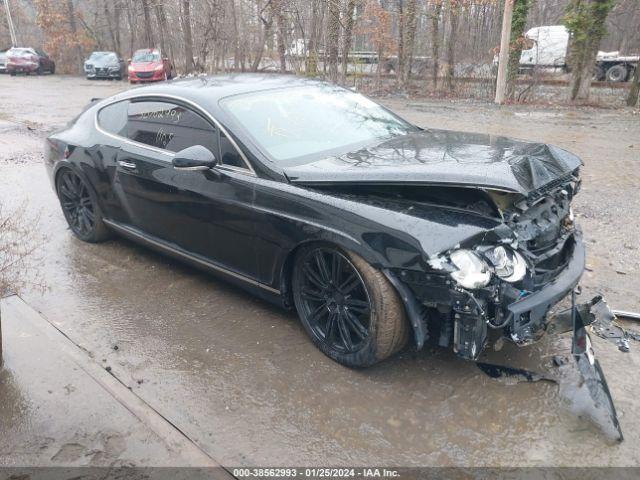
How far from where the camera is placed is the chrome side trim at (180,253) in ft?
12.2

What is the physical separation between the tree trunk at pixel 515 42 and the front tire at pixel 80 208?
589 inches

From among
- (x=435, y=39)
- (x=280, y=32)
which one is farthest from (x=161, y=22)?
(x=435, y=39)

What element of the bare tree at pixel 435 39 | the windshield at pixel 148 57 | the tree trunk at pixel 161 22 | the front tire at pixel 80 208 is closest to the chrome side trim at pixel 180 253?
the front tire at pixel 80 208

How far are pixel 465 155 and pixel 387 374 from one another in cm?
140

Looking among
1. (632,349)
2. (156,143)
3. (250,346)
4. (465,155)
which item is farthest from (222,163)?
(632,349)

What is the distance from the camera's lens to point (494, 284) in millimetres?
2746

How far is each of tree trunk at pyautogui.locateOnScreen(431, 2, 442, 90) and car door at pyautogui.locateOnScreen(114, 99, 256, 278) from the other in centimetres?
1659

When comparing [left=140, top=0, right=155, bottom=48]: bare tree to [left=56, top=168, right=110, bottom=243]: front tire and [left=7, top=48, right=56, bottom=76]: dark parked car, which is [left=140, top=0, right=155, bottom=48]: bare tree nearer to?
[left=7, top=48, right=56, bottom=76]: dark parked car

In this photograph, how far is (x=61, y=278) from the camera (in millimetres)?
4660

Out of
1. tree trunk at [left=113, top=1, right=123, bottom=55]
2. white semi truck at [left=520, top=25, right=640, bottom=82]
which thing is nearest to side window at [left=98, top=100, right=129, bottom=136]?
white semi truck at [left=520, top=25, right=640, bottom=82]

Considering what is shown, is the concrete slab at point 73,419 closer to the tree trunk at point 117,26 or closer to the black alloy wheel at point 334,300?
the black alloy wheel at point 334,300

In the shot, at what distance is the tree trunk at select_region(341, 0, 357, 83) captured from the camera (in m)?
18.5

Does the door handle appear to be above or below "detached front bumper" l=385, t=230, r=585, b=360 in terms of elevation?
above

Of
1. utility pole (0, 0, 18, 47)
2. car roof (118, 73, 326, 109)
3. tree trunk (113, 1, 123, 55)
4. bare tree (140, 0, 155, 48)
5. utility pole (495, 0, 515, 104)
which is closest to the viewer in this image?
car roof (118, 73, 326, 109)
